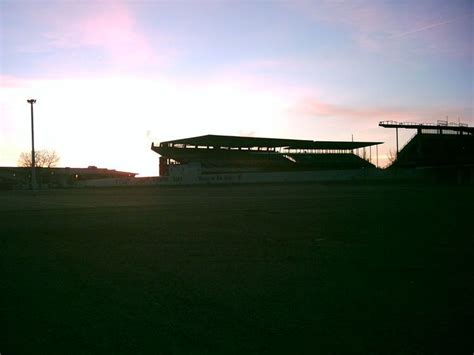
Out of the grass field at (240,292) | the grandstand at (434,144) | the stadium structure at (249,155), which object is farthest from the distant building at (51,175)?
the grass field at (240,292)

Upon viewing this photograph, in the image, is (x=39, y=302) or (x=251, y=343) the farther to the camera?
(x=39, y=302)

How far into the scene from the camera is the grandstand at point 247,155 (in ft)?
343

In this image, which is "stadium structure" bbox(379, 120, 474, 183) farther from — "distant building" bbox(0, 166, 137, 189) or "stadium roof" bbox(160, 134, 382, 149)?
"distant building" bbox(0, 166, 137, 189)

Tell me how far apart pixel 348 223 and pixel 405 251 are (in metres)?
5.58

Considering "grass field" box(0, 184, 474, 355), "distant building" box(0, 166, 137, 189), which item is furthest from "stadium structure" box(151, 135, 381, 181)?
"grass field" box(0, 184, 474, 355)

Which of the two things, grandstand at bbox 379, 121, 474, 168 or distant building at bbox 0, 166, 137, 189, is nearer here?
grandstand at bbox 379, 121, 474, 168

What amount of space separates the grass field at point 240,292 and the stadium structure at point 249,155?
84.4 meters

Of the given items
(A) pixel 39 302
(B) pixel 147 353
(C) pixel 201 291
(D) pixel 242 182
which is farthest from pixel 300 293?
(D) pixel 242 182

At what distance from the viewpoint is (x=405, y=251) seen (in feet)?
35.9

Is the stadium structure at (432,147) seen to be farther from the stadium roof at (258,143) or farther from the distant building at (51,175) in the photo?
the distant building at (51,175)

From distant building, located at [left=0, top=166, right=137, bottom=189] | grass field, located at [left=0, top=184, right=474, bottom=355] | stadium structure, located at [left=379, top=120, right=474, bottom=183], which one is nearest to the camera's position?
grass field, located at [left=0, top=184, right=474, bottom=355]

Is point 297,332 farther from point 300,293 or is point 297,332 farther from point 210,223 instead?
point 210,223

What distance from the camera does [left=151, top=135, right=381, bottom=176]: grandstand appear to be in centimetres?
10444

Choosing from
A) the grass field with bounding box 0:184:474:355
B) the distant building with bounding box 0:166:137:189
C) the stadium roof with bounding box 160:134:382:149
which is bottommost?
the grass field with bounding box 0:184:474:355
